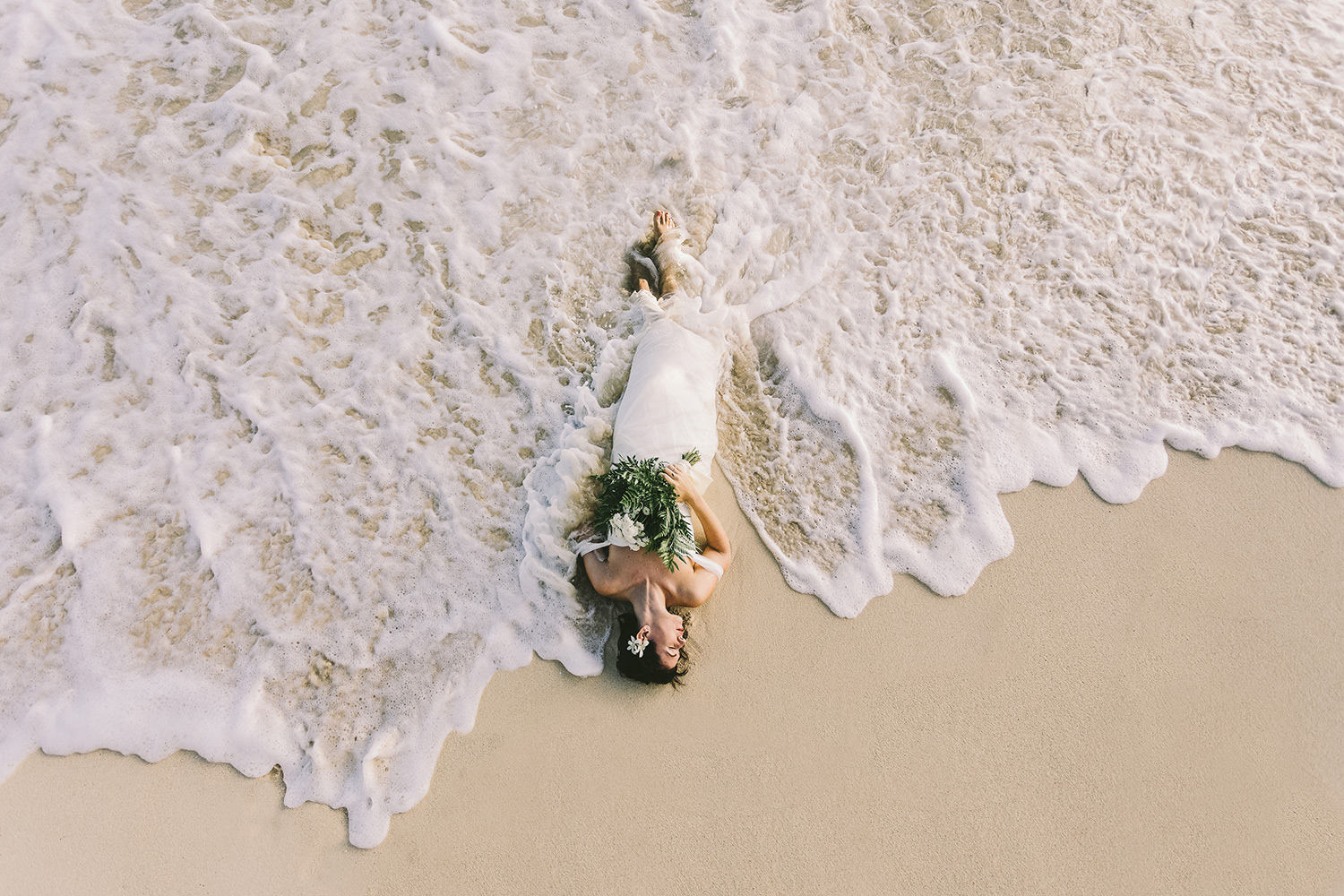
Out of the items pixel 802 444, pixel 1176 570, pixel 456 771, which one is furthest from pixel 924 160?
pixel 456 771

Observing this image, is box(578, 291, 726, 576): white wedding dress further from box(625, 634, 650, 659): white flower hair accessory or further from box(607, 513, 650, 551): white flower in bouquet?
box(625, 634, 650, 659): white flower hair accessory

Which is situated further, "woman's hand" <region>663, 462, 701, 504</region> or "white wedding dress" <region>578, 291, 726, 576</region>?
"white wedding dress" <region>578, 291, 726, 576</region>

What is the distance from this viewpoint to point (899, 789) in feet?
11.2

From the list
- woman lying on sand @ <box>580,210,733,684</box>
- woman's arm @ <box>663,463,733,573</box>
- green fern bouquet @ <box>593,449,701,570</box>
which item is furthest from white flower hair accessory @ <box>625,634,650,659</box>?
woman's arm @ <box>663,463,733,573</box>

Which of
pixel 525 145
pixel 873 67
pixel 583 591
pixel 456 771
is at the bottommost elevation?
pixel 456 771

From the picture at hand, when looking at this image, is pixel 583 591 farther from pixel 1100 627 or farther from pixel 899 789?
pixel 1100 627

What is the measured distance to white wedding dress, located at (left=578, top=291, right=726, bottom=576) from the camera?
3.80 metres

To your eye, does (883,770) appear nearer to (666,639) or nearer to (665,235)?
(666,639)

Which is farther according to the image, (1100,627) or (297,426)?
(297,426)

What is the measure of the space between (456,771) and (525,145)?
3.98 meters

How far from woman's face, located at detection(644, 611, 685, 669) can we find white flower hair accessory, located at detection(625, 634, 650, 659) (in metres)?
0.03

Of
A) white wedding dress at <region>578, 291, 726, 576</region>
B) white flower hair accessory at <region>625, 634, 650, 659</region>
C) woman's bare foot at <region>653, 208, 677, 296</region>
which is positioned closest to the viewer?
white flower hair accessory at <region>625, 634, 650, 659</region>

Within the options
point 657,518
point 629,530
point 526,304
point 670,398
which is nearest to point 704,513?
point 657,518

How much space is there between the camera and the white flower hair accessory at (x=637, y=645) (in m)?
3.45
